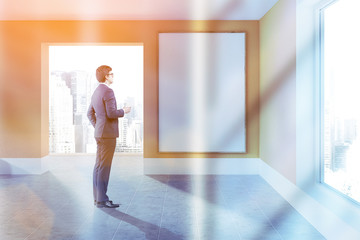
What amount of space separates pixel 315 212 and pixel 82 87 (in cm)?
476

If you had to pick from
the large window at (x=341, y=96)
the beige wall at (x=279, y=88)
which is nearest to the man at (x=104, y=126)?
the beige wall at (x=279, y=88)

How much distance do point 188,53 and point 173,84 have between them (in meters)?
0.61

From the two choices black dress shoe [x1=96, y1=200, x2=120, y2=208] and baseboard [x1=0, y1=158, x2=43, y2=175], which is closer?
black dress shoe [x1=96, y1=200, x2=120, y2=208]

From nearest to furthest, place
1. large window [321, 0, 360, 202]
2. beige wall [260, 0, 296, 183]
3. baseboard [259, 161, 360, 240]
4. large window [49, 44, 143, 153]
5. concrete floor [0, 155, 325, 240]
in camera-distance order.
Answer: baseboard [259, 161, 360, 240]
large window [321, 0, 360, 202]
concrete floor [0, 155, 325, 240]
beige wall [260, 0, 296, 183]
large window [49, 44, 143, 153]

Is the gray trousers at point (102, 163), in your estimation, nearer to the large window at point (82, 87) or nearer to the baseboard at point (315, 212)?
the baseboard at point (315, 212)

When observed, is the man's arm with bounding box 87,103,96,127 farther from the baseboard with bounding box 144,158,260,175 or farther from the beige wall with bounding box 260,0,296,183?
the beige wall with bounding box 260,0,296,183

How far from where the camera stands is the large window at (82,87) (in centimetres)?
623

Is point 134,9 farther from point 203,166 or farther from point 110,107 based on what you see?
point 203,166

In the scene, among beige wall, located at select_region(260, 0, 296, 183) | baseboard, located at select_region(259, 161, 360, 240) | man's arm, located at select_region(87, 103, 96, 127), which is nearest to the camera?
baseboard, located at select_region(259, 161, 360, 240)

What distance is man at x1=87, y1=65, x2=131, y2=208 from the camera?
3.75 metres

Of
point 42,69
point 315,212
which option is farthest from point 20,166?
point 315,212

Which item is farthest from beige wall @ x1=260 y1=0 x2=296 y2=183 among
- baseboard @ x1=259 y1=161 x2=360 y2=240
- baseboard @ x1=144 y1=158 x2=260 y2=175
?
baseboard @ x1=144 y1=158 x2=260 y2=175

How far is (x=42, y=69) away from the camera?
5.85 m

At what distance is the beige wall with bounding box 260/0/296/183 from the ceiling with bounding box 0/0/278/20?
1.43 ft
